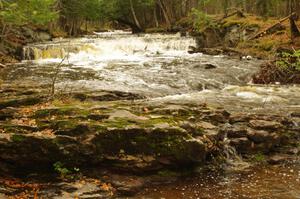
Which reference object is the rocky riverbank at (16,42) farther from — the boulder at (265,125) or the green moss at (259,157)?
the green moss at (259,157)

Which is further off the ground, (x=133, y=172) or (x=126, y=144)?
(x=126, y=144)

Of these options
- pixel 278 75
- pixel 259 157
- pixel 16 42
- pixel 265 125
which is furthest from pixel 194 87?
pixel 16 42

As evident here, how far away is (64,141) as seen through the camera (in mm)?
6934

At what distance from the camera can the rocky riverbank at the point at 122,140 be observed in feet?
22.4

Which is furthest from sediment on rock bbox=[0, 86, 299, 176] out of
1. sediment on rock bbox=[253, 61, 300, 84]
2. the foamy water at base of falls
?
sediment on rock bbox=[253, 61, 300, 84]

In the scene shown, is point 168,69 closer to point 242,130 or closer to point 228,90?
point 228,90

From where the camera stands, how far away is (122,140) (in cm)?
718

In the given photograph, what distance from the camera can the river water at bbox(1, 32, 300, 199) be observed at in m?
6.82

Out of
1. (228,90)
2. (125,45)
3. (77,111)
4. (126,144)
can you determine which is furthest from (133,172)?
(125,45)

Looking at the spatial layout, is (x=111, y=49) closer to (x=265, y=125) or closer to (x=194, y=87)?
(x=194, y=87)

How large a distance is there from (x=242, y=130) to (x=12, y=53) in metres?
21.3

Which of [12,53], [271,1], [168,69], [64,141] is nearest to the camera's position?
[64,141]

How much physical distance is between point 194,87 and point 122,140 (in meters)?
8.76

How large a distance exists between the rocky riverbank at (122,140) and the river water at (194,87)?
52 centimetres
